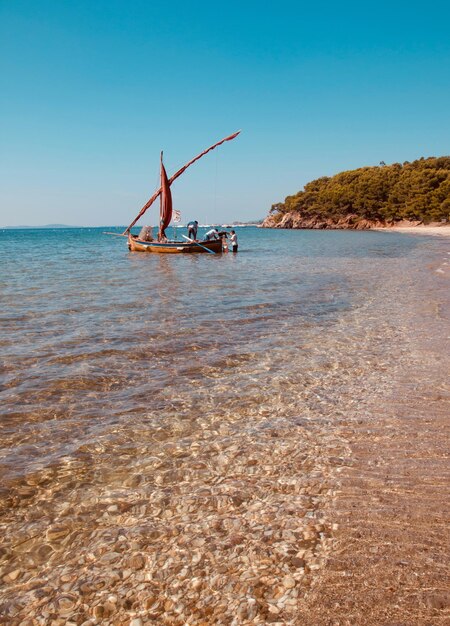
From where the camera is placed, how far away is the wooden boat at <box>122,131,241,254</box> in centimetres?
3959

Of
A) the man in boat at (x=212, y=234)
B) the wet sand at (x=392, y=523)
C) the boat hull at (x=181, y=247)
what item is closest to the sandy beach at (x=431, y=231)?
the man in boat at (x=212, y=234)

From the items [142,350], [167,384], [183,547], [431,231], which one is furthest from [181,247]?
[431,231]

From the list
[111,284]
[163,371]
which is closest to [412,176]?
[111,284]

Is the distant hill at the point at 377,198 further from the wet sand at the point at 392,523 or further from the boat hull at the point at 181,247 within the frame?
the wet sand at the point at 392,523

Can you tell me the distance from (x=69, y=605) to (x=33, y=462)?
210 cm

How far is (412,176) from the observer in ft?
341

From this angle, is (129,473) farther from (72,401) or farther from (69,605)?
(72,401)

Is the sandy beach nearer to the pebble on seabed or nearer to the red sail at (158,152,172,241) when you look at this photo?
the red sail at (158,152,172,241)

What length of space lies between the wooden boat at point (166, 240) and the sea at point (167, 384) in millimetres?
24776

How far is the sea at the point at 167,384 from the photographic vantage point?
4285 mm

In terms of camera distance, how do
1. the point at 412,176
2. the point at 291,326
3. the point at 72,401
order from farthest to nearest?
the point at 412,176
the point at 291,326
the point at 72,401

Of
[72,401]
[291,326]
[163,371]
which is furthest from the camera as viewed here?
[291,326]

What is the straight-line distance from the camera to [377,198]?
113812 millimetres

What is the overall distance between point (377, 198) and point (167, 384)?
394 ft
